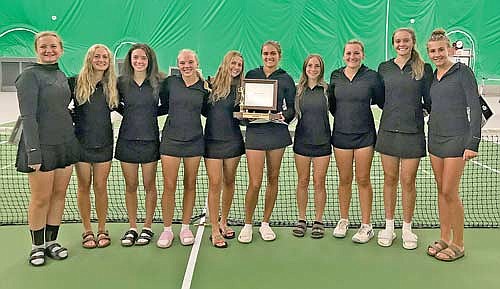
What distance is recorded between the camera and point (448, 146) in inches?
144

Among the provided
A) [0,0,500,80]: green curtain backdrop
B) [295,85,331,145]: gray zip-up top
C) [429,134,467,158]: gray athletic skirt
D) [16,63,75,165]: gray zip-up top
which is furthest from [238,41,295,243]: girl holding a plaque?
[0,0,500,80]: green curtain backdrop

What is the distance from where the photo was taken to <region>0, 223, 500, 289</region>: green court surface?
344cm

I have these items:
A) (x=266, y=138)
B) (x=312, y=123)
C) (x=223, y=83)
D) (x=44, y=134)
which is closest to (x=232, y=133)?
(x=266, y=138)

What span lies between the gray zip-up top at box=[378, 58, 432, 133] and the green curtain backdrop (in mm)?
12866

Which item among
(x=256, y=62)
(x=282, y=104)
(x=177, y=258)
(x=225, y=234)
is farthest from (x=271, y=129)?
(x=256, y=62)

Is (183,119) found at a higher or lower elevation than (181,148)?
higher

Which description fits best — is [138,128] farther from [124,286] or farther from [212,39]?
[212,39]

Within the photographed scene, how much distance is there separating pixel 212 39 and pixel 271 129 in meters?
13.2

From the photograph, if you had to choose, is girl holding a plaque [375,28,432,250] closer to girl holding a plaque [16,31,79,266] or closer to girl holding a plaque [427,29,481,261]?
girl holding a plaque [427,29,481,261]

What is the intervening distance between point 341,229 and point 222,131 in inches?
48.7

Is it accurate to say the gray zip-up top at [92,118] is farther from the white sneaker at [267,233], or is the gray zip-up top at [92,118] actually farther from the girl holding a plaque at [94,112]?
the white sneaker at [267,233]

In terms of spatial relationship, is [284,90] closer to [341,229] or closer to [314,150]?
[314,150]

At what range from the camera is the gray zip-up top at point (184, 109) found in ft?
13.0

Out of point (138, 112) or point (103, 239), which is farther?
point (103, 239)
